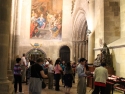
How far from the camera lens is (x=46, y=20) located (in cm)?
2105

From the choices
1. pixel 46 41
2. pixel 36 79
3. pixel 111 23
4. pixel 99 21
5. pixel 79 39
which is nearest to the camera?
pixel 36 79

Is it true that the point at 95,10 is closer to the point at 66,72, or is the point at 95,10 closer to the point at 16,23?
the point at 16,23

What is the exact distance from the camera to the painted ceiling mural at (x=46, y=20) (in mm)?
20688

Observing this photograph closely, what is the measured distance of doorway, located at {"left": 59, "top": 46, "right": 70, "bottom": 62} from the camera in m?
20.8

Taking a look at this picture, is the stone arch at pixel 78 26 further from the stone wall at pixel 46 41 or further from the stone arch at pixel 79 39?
the stone wall at pixel 46 41

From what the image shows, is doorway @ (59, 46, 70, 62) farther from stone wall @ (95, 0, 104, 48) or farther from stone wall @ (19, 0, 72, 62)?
stone wall @ (95, 0, 104, 48)

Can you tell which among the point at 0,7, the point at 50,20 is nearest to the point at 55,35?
the point at 50,20

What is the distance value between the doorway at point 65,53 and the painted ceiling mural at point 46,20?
140cm

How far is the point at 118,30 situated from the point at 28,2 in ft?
42.1

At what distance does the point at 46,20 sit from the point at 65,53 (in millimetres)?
4475

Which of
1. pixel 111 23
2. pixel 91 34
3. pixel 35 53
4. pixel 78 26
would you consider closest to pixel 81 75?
pixel 111 23

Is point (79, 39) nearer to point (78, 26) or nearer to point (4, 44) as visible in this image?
point (78, 26)

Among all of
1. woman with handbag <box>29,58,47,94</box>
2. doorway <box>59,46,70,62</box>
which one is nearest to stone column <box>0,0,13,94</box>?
woman with handbag <box>29,58,47,94</box>

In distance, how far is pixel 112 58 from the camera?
9.71 meters
